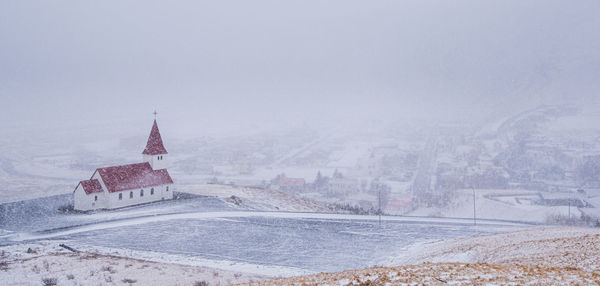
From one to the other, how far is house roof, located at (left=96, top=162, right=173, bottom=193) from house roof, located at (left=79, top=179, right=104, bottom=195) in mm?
571

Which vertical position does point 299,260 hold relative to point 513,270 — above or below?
below

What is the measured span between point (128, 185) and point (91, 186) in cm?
222

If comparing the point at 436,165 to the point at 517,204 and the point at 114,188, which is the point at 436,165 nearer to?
the point at 517,204

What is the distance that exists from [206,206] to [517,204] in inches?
1014

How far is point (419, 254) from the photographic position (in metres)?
17.8

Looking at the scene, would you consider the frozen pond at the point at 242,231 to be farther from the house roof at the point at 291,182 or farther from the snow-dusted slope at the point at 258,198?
the house roof at the point at 291,182

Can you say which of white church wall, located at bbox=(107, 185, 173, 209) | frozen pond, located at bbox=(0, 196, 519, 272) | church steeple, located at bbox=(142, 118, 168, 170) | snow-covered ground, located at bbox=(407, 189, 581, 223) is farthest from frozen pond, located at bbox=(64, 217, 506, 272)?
snow-covered ground, located at bbox=(407, 189, 581, 223)

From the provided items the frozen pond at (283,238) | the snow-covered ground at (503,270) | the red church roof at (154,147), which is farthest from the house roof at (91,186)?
the snow-covered ground at (503,270)

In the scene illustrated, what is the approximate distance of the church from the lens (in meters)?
28.4

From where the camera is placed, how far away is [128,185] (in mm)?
29484

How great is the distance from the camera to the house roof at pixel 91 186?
28.1 meters

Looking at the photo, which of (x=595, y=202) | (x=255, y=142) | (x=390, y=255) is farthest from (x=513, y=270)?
(x=255, y=142)

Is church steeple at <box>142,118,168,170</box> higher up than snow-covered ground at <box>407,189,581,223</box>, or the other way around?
church steeple at <box>142,118,168,170</box>

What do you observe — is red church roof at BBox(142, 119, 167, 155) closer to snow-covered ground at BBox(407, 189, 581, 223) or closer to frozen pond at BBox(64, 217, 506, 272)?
frozen pond at BBox(64, 217, 506, 272)
